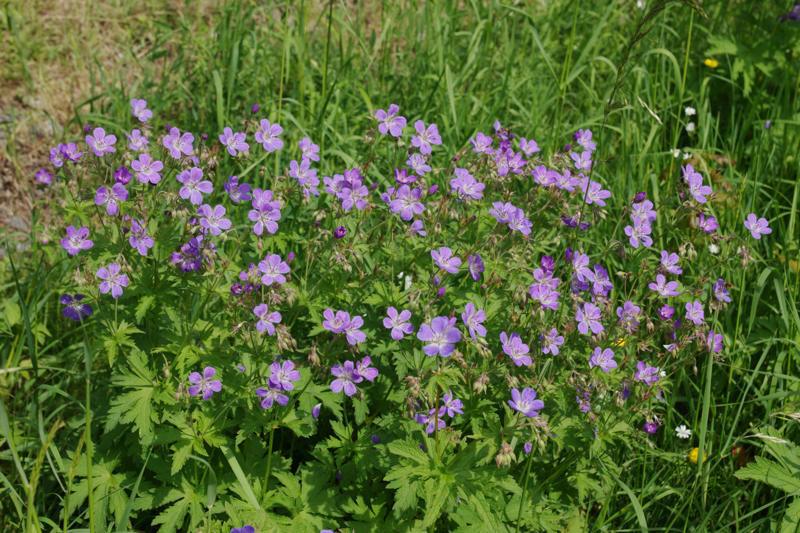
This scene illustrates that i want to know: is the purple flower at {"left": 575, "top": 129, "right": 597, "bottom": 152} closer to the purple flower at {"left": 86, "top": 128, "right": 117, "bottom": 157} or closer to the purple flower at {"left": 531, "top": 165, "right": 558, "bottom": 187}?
the purple flower at {"left": 531, "top": 165, "right": 558, "bottom": 187}

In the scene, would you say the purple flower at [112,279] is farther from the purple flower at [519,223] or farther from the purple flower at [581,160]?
the purple flower at [581,160]

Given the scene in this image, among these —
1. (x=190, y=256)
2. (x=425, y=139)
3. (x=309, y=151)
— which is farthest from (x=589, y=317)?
(x=190, y=256)

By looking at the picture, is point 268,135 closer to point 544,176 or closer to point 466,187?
point 466,187

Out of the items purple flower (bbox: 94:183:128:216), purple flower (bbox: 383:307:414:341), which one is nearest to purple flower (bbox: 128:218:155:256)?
purple flower (bbox: 94:183:128:216)

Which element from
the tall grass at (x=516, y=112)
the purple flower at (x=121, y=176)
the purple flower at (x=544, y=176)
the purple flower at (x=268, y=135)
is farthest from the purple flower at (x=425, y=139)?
the purple flower at (x=121, y=176)

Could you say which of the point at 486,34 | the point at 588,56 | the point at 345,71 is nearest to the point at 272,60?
the point at 345,71

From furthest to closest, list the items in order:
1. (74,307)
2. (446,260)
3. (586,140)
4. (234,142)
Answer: (586,140) → (234,142) → (74,307) → (446,260)

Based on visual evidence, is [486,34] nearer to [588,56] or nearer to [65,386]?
[588,56]
